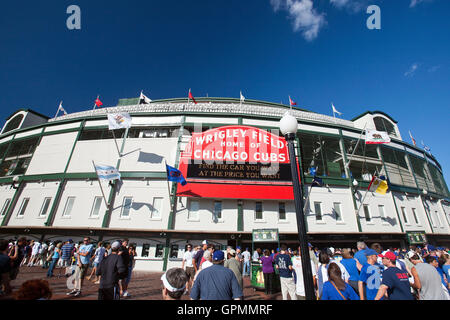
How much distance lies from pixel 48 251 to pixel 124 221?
6146 millimetres

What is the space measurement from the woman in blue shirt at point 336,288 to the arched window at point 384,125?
28.8 metres

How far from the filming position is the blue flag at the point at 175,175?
51.0 feet

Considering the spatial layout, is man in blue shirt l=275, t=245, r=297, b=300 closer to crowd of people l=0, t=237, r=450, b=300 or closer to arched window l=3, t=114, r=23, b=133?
crowd of people l=0, t=237, r=450, b=300

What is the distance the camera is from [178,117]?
20.9 metres

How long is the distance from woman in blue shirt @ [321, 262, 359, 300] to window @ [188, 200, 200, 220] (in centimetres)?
1462

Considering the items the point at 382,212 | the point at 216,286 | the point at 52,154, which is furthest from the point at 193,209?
the point at 382,212

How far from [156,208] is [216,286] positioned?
15.6m

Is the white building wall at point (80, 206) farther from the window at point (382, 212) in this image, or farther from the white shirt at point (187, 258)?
the window at point (382, 212)

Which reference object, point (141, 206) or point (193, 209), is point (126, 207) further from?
point (193, 209)

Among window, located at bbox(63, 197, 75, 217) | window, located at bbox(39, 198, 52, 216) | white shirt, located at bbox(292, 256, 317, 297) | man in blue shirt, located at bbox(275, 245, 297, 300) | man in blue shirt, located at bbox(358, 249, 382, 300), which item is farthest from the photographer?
window, located at bbox(39, 198, 52, 216)

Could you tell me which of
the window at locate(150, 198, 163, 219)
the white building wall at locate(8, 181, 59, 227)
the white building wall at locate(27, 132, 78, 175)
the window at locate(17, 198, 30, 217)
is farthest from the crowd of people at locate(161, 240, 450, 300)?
the window at locate(17, 198, 30, 217)

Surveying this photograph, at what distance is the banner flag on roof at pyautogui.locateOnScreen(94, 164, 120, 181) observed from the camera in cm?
1639

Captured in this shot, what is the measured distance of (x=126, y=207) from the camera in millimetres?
17484
